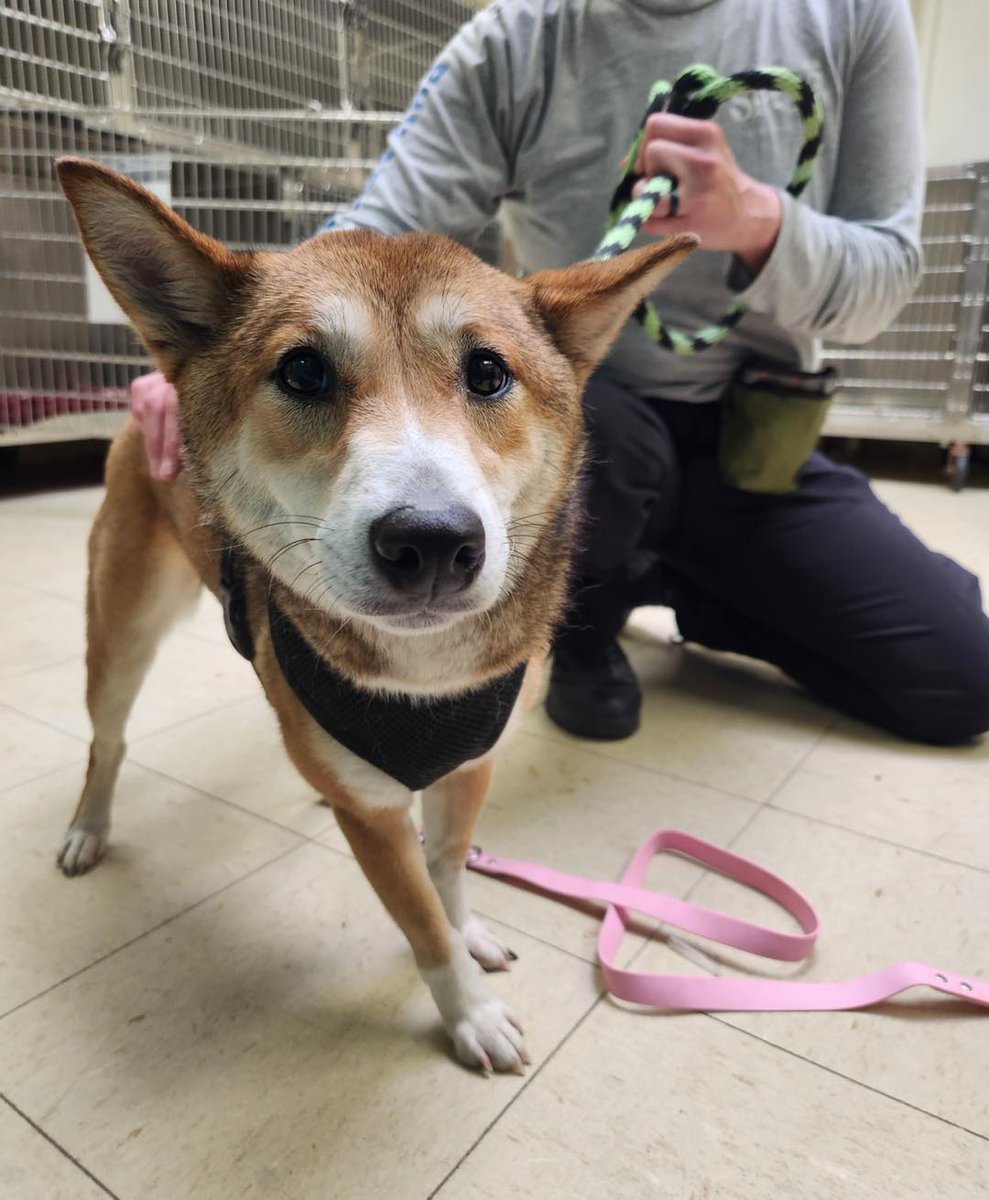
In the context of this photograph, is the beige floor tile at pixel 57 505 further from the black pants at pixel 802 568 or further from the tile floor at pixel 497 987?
the black pants at pixel 802 568

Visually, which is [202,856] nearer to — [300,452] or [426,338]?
[300,452]

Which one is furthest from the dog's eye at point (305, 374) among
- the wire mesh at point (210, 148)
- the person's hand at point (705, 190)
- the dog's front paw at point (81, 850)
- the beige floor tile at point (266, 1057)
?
the wire mesh at point (210, 148)

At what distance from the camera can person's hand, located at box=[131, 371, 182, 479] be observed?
1107 millimetres

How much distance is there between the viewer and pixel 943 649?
1674mm

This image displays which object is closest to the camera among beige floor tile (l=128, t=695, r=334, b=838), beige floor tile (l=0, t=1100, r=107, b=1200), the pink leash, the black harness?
beige floor tile (l=0, t=1100, r=107, b=1200)

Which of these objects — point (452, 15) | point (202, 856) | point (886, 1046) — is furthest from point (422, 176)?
point (452, 15)

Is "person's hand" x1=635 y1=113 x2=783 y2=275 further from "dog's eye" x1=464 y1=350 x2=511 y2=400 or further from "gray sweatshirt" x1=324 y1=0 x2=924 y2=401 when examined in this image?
"dog's eye" x1=464 y1=350 x2=511 y2=400

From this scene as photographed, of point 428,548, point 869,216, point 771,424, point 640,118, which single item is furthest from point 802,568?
→ point 428,548

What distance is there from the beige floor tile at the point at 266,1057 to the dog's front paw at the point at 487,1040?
2 centimetres

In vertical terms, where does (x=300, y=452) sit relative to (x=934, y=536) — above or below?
above

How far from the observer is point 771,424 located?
1.66m

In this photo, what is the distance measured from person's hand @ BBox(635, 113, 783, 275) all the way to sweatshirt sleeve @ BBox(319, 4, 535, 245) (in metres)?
0.51

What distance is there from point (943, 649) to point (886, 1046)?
3.04ft

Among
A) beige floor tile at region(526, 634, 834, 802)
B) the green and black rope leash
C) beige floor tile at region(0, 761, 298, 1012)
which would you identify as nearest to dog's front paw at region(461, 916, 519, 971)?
beige floor tile at region(0, 761, 298, 1012)
